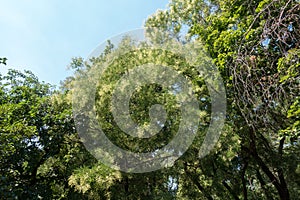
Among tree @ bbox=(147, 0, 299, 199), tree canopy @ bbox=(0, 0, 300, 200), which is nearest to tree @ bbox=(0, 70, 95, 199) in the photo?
tree canopy @ bbox=(0, 0, 300, 200)

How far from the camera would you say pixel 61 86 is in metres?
11.3

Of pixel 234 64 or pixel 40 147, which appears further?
pixel 40 147

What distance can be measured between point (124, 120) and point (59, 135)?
2.70 m

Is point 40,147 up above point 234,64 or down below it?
above

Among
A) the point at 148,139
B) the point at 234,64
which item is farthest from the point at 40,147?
the point at 234,64

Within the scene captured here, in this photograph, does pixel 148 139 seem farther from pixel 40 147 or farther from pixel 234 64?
pixel 40 147

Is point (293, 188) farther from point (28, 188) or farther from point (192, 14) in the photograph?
point (28, 188)

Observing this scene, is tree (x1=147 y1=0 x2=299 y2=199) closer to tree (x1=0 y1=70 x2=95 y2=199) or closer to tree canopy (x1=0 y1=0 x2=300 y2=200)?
tree canopy (x1=0 y1=0 x2=300 y2=200)

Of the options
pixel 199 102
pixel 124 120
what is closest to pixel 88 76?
pixel 124 120

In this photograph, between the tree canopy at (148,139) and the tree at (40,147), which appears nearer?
the tree canopy at (148,139)

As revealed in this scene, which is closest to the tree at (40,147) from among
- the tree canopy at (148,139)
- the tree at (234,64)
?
the tree canopy at (148,139)

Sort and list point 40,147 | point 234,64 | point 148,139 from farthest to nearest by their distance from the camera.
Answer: point 40,147 → point 148,139 → point 234,64

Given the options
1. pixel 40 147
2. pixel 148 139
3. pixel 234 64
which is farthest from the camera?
pixel 40 147

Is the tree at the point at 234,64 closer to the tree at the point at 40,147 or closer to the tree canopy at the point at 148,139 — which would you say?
the tree canopy at the point at 148,139
